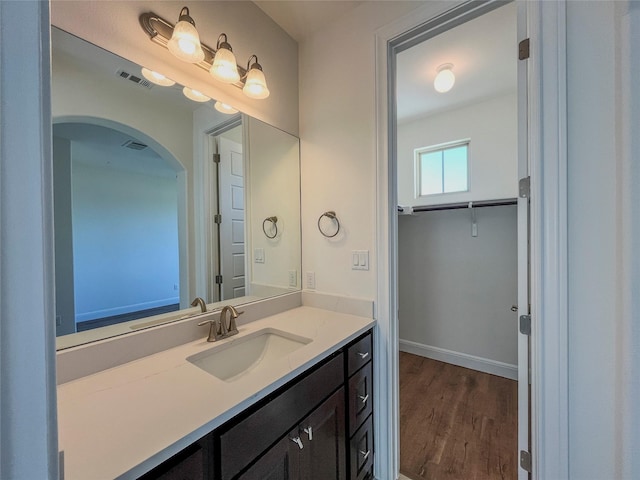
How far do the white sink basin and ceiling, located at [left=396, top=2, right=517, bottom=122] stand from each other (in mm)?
2066

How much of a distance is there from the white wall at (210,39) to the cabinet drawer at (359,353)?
137 cm

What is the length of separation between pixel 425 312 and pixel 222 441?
101 inches

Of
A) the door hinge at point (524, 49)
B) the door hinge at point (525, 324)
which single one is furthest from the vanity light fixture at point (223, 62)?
the door hinge at point (525, 324)

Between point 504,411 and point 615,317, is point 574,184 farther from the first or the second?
point 504,411

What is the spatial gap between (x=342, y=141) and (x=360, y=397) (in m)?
1.40

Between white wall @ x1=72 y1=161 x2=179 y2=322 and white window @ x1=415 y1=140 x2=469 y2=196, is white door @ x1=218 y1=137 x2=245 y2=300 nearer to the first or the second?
white wall @ x1=72 y1=161 x2=179 y2=322

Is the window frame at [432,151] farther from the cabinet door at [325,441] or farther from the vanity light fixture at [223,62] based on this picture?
the cabinet door at [325,441]

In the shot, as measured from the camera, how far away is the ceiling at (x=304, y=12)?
1.51 meters

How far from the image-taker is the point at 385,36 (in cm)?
142


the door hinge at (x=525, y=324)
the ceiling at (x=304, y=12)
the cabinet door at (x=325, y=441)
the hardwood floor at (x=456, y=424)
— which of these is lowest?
the hardwood floor at (x=456, y=424)

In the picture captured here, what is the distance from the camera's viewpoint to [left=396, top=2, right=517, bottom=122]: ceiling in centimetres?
166

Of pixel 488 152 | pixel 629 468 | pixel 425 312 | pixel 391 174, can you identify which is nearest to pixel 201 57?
pixel 391 174

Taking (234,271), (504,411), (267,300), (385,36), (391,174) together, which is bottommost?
(504,411)

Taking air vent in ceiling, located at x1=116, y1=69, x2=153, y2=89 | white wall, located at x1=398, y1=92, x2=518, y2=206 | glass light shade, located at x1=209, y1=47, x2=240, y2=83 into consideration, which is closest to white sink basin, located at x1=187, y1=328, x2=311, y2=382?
air vent in ceiling, located at x1=116, y1=69, x2=153, y2=89
